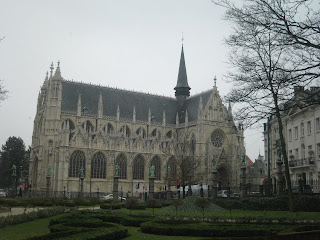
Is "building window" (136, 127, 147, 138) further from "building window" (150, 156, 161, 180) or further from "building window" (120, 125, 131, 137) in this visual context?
"building window" (150, 156, 161, 180)

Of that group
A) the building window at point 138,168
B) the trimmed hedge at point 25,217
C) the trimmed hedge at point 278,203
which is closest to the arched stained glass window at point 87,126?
the building window at point 138,168

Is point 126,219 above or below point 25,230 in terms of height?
above

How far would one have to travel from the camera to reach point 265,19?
1550 cm

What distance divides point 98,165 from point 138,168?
680 cm

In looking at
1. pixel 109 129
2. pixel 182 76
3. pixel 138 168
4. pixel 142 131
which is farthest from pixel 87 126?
pixel 182 76

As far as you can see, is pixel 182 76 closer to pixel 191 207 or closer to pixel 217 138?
pixel 217 138

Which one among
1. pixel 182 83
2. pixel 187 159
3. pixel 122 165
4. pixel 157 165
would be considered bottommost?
pixel 122 165

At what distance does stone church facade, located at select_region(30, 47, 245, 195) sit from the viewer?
56.6 meters

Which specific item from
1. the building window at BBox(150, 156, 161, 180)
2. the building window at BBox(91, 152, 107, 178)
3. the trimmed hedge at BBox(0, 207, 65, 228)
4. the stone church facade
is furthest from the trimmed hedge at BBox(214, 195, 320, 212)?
the building window at BBox(150, 156, 161, 180)

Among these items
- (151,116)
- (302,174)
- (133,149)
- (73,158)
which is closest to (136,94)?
(151,116)

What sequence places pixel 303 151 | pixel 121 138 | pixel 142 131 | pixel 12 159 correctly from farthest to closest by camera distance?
pixel 12 159 → pixel 142 131 → pixel 121 138 → pixel 303 151

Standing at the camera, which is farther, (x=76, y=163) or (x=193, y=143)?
(x=193, y=143)

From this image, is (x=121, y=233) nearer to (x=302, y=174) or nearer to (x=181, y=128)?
(x=302, y=174)

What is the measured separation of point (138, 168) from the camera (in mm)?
61750
